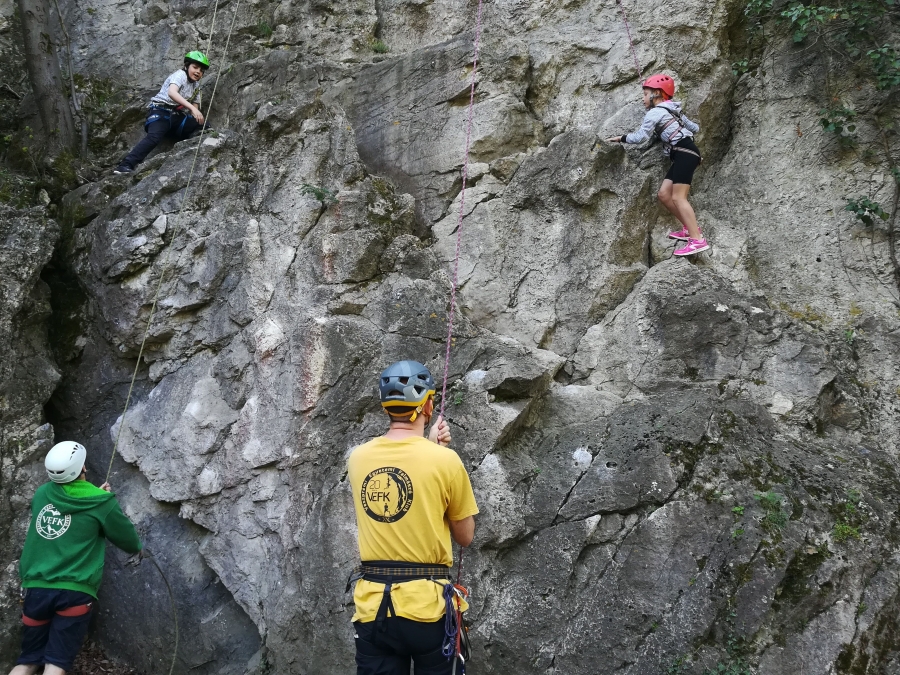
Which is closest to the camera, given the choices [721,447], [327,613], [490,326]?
[721,447]

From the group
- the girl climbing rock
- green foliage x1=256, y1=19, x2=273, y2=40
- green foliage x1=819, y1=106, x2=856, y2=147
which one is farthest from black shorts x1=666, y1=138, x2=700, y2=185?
green foliage x1=256, y1=19, x2=273, y2=40

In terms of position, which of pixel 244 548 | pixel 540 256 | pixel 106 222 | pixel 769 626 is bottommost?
pixel 244 548

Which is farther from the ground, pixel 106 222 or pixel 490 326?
pixel 106 222

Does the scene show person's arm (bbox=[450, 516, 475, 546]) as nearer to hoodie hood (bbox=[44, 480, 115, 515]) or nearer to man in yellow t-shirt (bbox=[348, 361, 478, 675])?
man in yellow t-shirt (bbox=[348, 361, 478, 675])

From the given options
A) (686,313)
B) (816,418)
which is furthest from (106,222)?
(816,418)

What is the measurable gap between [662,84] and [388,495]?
4.70 metres

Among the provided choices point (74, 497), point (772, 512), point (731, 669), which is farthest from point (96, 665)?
point (772, 512)

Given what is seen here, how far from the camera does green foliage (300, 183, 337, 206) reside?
6.11 metres

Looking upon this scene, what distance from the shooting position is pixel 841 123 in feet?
19.8

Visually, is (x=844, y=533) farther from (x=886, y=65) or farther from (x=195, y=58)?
(x=195, y=58)

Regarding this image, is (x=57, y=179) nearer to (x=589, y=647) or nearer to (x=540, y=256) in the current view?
(x=540, y=256)

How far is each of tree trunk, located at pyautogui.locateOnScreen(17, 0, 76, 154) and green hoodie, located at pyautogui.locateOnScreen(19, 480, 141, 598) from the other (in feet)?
15.7

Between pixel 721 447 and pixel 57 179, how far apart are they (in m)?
7.23

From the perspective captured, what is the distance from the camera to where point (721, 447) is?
15.0ft
